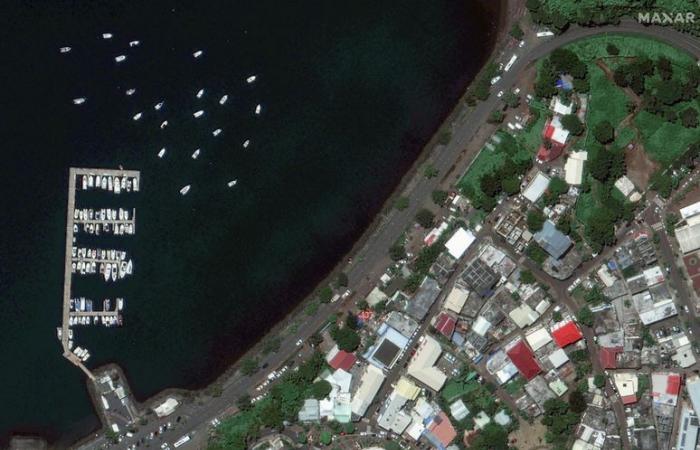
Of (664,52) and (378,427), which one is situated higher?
(664,52)

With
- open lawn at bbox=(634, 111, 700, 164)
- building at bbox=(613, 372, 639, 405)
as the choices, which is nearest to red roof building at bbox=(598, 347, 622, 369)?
building at bbox=(613, 372, 639, 405)

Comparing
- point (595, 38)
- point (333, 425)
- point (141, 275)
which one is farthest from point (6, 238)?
point (595, 38)

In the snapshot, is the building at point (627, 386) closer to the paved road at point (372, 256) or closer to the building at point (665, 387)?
the building at point (665, 387)

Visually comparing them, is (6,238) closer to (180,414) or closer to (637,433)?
(180,414)

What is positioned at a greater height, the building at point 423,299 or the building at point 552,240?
the building at point 552,240

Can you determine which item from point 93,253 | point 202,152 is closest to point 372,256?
point 202,152

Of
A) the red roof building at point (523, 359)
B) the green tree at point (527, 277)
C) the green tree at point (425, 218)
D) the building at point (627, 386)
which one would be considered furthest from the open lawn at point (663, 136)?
the red roof building at point (523, 359)
